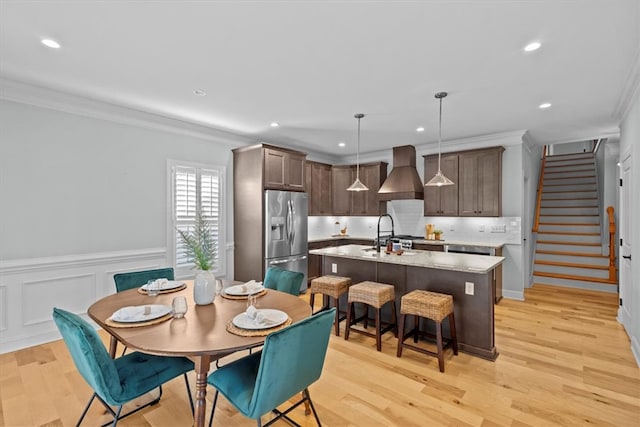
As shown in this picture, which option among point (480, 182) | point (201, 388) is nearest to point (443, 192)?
point (480, 182)

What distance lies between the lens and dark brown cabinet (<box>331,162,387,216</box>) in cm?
672

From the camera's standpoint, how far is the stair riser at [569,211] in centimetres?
693

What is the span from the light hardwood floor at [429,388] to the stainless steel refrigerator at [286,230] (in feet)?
6.24

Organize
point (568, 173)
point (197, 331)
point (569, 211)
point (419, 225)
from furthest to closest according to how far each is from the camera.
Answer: point (568, 173), point (569, 211), point (419, 225), point (197, 331)

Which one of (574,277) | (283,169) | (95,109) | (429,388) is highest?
(95,109)

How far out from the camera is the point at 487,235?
557 cm

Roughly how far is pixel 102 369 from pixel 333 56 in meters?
2.66

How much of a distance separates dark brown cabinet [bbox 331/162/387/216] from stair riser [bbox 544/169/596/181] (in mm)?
4792

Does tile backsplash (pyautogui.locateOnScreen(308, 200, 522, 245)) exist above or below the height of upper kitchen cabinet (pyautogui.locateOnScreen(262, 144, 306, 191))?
below

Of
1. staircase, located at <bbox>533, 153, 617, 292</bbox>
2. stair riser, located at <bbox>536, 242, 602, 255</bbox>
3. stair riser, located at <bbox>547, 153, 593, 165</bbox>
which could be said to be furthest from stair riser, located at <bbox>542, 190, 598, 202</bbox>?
stair riser, located at <bbox>536, 242, 602, 255</bbox>

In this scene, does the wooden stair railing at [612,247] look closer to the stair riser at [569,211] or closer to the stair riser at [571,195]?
the stair riser at [569,211]

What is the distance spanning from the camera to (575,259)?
6.17 meters

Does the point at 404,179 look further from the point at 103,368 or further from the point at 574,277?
the point at 103,368

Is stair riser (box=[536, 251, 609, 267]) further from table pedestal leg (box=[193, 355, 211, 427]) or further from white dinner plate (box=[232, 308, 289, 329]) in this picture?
table pedestal leg (box=[193, 355, 211, 427])
